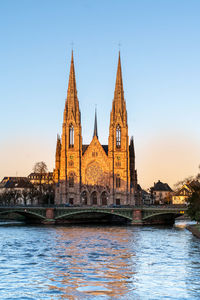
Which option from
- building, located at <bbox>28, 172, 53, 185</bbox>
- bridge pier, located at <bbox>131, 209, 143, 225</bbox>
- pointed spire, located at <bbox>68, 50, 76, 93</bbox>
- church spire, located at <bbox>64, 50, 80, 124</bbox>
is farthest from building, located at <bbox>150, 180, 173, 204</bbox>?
bridge pier, located at <bbox>131, 209, 143, 225</bbox>

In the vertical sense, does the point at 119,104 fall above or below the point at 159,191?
above

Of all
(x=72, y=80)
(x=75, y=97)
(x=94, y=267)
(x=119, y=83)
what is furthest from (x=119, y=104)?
(x=94, y=267)

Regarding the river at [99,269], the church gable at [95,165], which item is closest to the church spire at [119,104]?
the church gable at [95,165]


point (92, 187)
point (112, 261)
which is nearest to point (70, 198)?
point (92, 187)

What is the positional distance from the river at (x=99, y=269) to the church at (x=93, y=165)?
6637 centimetres

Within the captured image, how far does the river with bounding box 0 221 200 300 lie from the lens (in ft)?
87.9

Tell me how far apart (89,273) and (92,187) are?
295 ft

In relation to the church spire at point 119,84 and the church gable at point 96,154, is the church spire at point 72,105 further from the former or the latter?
the church spire at point 119,84

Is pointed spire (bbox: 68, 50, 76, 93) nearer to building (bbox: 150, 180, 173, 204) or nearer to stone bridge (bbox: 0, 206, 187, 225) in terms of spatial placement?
stone bridge (bbox: 0, 206, 187, 225)

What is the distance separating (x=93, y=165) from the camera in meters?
124

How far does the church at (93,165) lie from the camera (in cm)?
12200

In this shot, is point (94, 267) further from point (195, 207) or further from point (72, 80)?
point (72, 80)

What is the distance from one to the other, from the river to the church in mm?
66367

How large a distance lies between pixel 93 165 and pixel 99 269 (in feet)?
294
